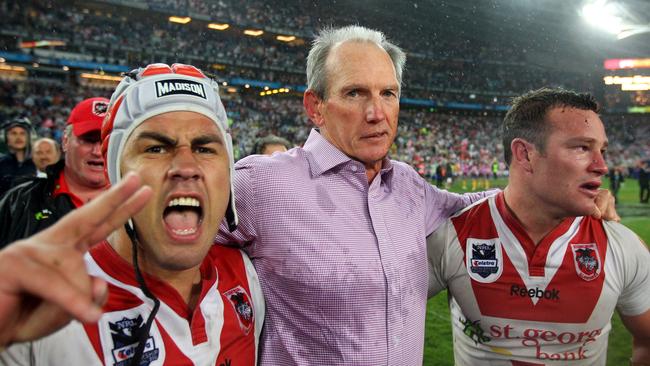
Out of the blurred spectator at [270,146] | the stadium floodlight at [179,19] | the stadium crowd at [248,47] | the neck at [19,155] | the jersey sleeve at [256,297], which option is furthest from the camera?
the stadium floodlight at [179,19]

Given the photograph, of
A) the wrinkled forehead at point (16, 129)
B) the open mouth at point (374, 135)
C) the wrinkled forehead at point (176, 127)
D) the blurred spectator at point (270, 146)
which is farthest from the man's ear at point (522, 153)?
the wrinkled forehead at point (16, 129)

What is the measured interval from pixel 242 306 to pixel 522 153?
1.77m

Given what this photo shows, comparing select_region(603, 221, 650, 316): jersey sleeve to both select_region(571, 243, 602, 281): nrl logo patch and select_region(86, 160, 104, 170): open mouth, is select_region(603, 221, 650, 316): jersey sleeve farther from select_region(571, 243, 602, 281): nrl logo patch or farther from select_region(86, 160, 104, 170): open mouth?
select_region(86, 160, 104, 170): open mouth

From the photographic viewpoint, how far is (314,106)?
8.40 ft

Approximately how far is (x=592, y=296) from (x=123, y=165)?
232cm

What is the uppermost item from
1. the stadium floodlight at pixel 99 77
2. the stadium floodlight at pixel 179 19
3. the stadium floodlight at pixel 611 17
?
the stadium floodlight at pixel 179 19

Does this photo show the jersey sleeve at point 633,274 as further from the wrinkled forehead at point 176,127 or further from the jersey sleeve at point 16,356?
the jersey sleeve at point 16,356

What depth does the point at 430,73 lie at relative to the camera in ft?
158

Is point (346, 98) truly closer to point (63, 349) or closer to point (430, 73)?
point (63, 349)

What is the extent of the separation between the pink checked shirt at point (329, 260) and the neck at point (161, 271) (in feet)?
1.27

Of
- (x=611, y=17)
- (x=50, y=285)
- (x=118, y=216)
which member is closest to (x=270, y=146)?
(x=118, y=216)

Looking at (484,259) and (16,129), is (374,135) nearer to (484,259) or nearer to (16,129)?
(484,259)

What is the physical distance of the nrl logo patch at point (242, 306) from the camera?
1879 millimetres

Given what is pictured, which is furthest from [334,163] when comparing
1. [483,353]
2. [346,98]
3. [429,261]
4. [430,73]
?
[430,73]
